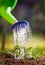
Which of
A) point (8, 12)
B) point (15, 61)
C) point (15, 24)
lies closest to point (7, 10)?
point (8, 12)

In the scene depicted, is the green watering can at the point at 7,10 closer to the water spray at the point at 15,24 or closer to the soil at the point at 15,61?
the water spray at the point at 15,24

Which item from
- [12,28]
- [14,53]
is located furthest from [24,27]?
[14,53]

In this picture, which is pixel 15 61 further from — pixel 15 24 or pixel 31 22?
pixel 31 22

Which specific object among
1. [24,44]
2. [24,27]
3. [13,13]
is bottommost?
[24,44]

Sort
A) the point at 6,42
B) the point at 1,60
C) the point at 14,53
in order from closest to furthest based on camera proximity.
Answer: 1. the point at 1,60
2. the point at 14,53
3. the point at 6,42

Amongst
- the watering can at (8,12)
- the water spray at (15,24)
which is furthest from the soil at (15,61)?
the watering can at (8,12)

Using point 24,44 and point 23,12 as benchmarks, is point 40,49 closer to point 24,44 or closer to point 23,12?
point 24,44

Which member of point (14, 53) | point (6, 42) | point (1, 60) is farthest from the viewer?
point (6, 42)
